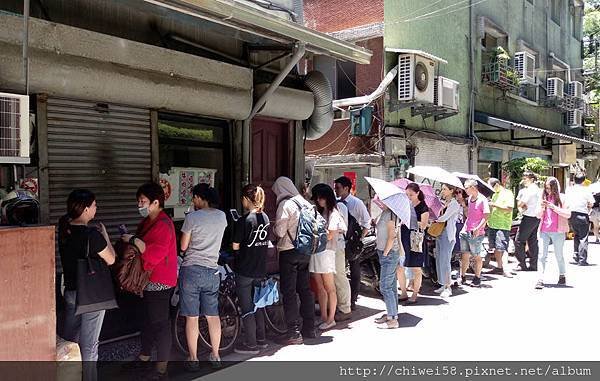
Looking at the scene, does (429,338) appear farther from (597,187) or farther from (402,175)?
(597,187)

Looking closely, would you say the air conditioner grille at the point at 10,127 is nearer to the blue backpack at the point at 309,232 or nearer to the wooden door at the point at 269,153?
the blue backpack at the point at 309,232

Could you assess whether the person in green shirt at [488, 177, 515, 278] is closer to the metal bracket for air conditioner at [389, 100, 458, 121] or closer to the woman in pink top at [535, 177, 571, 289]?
the woman in pink top at [535, 177, 571, 289]

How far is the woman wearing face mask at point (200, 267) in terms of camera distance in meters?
4.88

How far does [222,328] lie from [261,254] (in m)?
0.97

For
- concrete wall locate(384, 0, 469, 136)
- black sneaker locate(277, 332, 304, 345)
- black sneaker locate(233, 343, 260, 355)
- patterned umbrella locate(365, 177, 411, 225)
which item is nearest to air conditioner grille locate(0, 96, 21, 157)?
black sneaker locate(233, 343, 260, 355)

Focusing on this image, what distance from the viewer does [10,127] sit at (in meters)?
4.04

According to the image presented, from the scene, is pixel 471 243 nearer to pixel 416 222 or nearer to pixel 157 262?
pixel 416 222

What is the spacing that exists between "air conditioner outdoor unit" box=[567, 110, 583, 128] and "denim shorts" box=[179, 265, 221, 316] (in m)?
23.5

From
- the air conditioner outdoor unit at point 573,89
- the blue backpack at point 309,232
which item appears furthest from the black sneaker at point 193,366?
the air conditioner outdoor unit at point 573,89

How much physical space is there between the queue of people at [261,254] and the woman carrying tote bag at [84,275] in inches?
0.4

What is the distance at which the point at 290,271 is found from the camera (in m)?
5.79

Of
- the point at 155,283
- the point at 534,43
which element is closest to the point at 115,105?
the point at 155,283

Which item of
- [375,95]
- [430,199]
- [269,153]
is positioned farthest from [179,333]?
[375,95]

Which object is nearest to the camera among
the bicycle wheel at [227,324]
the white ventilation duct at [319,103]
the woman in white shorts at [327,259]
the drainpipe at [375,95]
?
the bicycle wheel at [227,324]
